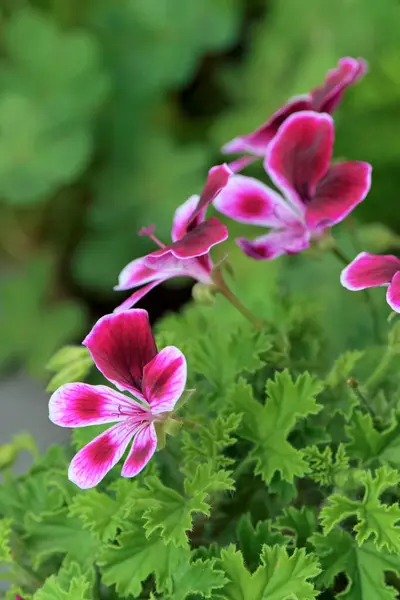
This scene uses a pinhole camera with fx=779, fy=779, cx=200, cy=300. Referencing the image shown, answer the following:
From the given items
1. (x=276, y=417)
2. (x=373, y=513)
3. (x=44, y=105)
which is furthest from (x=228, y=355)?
(x=44, y=105)

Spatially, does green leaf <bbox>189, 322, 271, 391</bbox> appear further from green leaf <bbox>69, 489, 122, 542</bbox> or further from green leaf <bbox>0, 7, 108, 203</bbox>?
green leaf <bbox>0, 7, 108, 203</bbox>

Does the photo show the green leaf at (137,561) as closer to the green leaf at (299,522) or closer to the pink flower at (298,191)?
the green leaf at (299,522)

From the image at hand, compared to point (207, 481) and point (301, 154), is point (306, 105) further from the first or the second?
point (207, 481)

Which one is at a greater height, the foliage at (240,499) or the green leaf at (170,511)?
the green leaf at (170,511)

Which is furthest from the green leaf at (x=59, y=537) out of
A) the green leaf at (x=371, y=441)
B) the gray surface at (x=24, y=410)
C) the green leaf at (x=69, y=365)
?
the gray surface at (x=24, y=410)

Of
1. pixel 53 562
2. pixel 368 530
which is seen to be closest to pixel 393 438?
pixel 368 530

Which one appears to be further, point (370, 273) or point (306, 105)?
point (306, 105)

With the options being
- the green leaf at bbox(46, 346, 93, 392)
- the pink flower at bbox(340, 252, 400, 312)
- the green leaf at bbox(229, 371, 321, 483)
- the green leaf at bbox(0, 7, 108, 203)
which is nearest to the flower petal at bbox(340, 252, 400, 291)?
the pink flower at bbox(340, 252, 400, 312)
